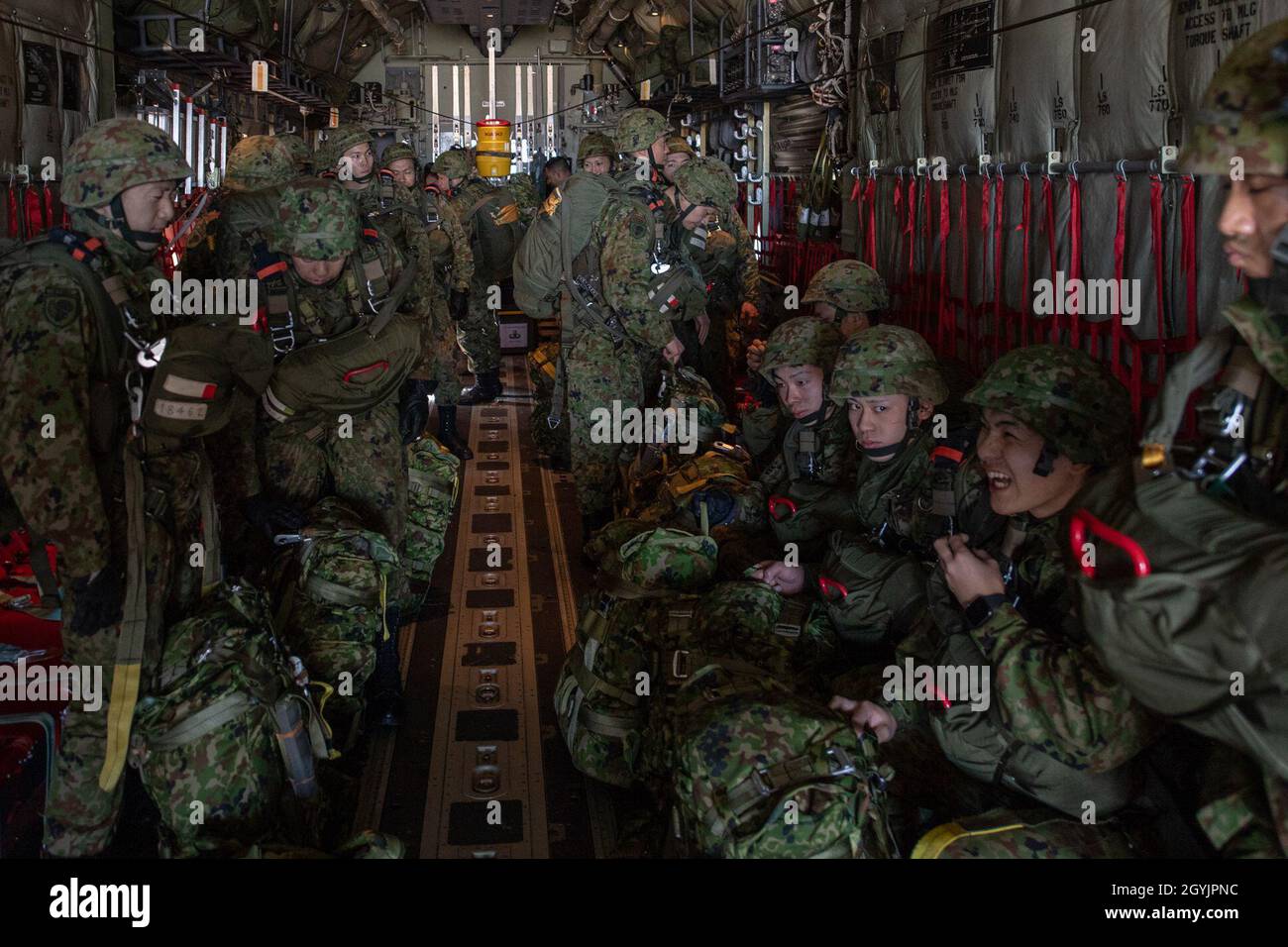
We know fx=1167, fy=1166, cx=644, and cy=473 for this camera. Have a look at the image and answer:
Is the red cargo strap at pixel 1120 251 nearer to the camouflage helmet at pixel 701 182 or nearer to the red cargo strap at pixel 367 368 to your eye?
the red cargo strap at pixel 367 368

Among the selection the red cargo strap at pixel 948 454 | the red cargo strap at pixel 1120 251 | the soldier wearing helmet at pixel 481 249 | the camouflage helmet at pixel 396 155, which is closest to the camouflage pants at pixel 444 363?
the camouflage helmet at pixel 396 155

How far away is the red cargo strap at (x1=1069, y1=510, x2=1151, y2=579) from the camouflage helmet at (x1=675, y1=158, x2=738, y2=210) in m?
4.54

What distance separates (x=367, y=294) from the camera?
4.20 metres

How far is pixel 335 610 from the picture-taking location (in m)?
3.70

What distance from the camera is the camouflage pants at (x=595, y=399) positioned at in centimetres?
602

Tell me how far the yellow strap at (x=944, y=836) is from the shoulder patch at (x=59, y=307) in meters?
2.21

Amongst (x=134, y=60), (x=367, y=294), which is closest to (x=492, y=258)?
(x=134, y=60)

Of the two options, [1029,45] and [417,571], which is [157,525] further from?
[1029,45]

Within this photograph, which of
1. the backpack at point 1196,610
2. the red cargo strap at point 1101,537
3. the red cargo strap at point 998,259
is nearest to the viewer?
the backpack at point 1196,610

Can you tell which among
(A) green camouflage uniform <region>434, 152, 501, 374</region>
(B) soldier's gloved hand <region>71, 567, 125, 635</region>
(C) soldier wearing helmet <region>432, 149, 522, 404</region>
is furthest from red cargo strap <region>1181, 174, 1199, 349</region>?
(C) soldier wearing helmet <region>432, 149, 522, 404</region>

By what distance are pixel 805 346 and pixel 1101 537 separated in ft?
7.79

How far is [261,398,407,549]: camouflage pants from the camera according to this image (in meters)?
4.18

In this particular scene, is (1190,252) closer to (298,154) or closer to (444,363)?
(444,363)

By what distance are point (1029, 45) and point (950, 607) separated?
9.46 ft
